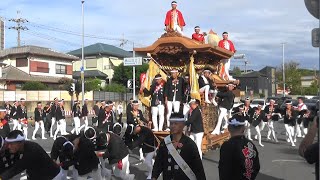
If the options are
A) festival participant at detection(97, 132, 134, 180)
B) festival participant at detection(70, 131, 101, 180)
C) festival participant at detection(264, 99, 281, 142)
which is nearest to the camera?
festival participant at detection(70, 131, 101, 180)

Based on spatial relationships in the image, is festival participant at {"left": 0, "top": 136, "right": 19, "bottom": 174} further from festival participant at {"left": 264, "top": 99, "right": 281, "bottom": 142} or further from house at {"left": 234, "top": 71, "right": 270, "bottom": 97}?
house at {"left": 234, "top": 71, "right": 270, "bottom": 97}

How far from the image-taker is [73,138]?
8.38 metres

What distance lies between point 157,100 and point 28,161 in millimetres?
7836

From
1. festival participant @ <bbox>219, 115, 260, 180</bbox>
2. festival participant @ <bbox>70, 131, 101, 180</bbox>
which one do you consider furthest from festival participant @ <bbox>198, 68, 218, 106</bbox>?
festival participant @ <bbox>219, 115, 260, 180</bbox>

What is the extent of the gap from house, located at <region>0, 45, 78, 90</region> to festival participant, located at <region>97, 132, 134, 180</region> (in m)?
40.5

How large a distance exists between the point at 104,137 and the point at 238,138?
4401 mm

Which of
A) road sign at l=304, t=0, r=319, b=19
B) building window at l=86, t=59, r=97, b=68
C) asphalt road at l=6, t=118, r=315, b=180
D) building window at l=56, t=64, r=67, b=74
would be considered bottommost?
asphalt road at l=6, t=118, r=315, b=180

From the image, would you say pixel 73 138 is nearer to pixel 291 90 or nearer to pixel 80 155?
pixel 80 155

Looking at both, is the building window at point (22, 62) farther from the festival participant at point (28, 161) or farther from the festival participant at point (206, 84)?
the festival participant at point (28, 161)

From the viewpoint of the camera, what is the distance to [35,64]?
2023 inches

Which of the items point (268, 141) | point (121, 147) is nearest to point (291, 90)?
point (268, 141)

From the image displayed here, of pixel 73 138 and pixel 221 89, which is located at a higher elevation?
pixel 221 89

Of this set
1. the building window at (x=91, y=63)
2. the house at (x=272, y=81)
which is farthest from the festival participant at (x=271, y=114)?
the house at (x=272, y=81)

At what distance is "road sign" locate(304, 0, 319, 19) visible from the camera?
4.06 metres
